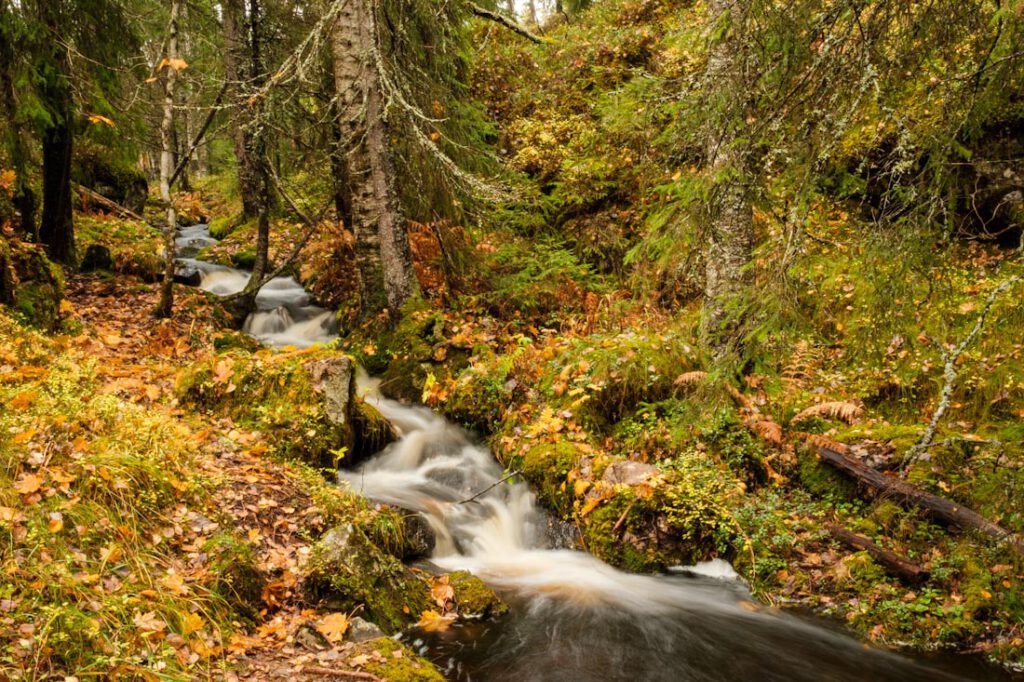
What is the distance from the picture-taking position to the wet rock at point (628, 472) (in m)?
6.18

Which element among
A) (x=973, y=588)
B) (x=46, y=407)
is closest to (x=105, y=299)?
(x=46, y=407)

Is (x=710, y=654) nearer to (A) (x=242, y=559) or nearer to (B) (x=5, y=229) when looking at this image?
(A) (x=242, y=559)

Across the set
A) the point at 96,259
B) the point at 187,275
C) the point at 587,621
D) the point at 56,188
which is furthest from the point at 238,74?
the point at 587,621

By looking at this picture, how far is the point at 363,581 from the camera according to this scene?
4.30 m

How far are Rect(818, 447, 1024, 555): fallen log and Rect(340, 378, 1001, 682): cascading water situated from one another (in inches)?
47.0

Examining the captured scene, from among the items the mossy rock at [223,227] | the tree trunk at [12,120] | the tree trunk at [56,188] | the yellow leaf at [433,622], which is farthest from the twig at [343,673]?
the mossy rock at [223,227]

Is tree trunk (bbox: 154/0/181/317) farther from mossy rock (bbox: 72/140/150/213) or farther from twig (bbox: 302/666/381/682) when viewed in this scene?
mossy rock (bbox: 72/140/150/213)

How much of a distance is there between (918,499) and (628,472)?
8.78 feet

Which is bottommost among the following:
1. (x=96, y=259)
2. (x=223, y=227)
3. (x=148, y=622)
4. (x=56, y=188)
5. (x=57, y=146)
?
(x=148, y=622)

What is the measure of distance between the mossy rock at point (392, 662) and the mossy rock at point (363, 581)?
0.41 m

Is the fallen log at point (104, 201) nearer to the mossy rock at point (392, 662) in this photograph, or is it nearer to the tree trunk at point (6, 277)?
the tree trunk at point (6, 277)

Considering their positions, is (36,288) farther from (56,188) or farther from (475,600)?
(475,600)

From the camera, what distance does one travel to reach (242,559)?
3.88m

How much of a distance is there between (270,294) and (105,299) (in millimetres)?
4130
